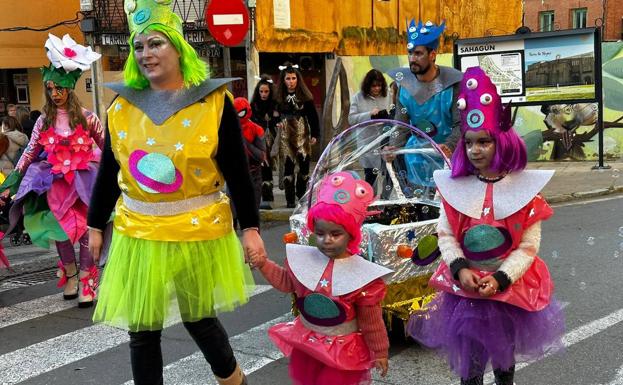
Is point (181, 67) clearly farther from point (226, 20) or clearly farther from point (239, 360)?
point (226, 20)

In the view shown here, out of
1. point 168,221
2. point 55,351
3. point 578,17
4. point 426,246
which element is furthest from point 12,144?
point 578,17

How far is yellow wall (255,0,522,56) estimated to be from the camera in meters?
16.2

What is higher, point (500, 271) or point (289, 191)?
point (500, 271)

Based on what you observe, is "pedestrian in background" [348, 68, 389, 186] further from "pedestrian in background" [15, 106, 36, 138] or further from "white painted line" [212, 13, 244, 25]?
"pedestrian in background" [15, 106, 36, 138]

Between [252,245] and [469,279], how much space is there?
979mm

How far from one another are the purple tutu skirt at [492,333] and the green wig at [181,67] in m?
1.56

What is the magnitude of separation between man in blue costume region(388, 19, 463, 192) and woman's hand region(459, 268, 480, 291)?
1900mm

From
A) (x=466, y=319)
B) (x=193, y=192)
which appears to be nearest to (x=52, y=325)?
(x=193, y=192)

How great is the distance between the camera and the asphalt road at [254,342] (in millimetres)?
4270

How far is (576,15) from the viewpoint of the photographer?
41.8 m

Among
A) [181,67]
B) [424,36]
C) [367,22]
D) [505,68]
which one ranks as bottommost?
[181,67]

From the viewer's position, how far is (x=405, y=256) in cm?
416

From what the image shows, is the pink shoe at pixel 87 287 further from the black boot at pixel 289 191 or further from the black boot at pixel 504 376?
the black boot at pixel 289 191

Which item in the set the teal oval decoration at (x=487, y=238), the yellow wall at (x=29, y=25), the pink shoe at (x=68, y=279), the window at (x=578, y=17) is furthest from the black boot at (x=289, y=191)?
the window at (x=578, y=17)
